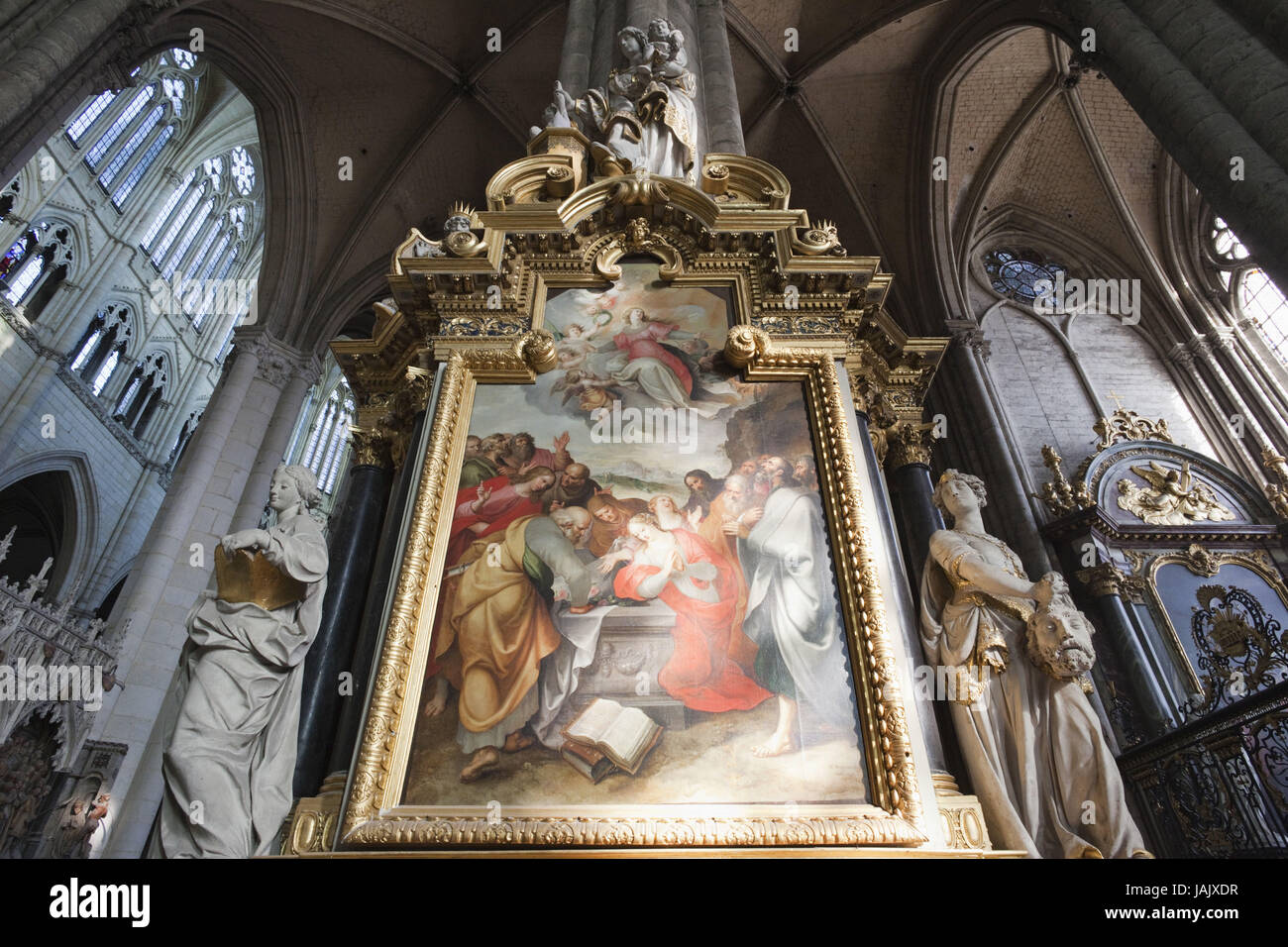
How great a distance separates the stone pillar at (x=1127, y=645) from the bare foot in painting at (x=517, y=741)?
839 cm

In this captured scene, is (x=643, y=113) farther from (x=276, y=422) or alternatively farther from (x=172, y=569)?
(x=276, y=422)

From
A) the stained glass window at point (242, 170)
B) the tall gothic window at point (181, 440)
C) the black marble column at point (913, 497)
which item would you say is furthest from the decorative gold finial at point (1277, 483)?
the stained glass window at point (242, 170)

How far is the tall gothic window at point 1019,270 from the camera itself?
568 inches

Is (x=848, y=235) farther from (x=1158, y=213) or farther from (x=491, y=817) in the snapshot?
(x=491, y=817)

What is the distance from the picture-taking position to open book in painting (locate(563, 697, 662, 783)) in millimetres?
3047

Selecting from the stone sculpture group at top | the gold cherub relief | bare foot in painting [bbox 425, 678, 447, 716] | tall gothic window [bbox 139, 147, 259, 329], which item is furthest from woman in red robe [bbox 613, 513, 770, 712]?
tall gothic window [bbox 139, 147, 259, 329]

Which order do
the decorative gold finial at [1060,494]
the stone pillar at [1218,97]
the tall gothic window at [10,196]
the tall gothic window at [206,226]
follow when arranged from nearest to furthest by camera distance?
1. the stone pillar at [1218,97]
2. the decorative gold finial at [1060,494]
3. the tall gothic window at [10,196]
4. the tall gothic window at [206,226]

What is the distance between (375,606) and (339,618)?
35 centimetres

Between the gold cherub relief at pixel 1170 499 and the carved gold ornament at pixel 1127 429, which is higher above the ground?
→ the carved gold ornament at pixel 1127 429

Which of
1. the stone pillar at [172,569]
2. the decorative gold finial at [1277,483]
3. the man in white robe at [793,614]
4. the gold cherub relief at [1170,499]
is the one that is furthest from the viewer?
the gold cherub relief at [1170,499]

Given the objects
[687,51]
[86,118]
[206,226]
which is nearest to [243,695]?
[687,51]

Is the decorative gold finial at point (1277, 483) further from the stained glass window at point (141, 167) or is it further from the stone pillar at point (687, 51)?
the stained glass window at point (141, 167)
